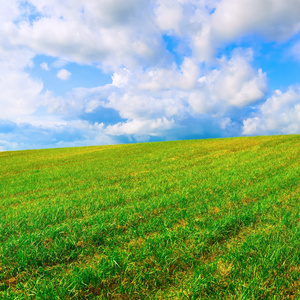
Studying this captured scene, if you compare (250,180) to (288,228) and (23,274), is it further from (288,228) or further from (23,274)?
(23,274)

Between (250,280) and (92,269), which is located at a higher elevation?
(92,269)

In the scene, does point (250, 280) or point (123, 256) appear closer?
point (250, 280)

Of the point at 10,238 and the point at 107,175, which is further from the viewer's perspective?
the point at 107,175

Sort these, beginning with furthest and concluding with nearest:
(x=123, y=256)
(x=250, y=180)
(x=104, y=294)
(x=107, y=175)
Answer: (x=107, y=175)
(x=250, y=180)
(x=123, y=256)
(x=104, y=294)

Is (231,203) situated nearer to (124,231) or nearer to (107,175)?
(124,231)

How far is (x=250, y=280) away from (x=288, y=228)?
2.93 meters

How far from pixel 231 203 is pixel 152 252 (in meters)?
4.87

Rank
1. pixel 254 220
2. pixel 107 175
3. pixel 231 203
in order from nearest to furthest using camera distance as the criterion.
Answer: pixel 254 220, pixel 231 203, pixel 107 175

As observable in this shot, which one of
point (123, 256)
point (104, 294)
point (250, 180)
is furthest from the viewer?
point (250, 180)

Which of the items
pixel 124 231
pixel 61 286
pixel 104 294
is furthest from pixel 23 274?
pixel 124 231

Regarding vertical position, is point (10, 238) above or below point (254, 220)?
above

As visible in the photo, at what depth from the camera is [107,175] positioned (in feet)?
56.9

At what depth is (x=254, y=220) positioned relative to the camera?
7137 millimetres

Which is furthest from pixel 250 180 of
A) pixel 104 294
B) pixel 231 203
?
pixel 104 294
